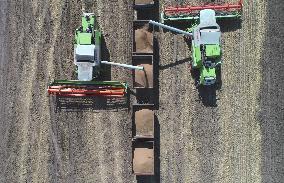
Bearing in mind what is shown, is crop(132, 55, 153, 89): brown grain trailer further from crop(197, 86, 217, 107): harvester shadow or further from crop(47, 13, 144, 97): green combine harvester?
crop(197, 86, 217, 107): harvester shadow

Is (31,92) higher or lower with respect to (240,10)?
lower

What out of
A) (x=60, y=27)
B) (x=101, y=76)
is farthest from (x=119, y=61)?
(x=60, y=27)

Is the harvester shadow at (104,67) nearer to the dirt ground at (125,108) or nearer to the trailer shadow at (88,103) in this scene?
the dirt ground at (125,108)

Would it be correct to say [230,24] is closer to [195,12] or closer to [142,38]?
[195,12]

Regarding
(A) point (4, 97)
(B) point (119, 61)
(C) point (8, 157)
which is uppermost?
(B) point (119, 61)

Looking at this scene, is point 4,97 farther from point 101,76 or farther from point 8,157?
point 101,76

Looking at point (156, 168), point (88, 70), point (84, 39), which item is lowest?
point (156, 168)

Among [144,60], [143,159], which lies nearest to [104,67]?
[144,60]
